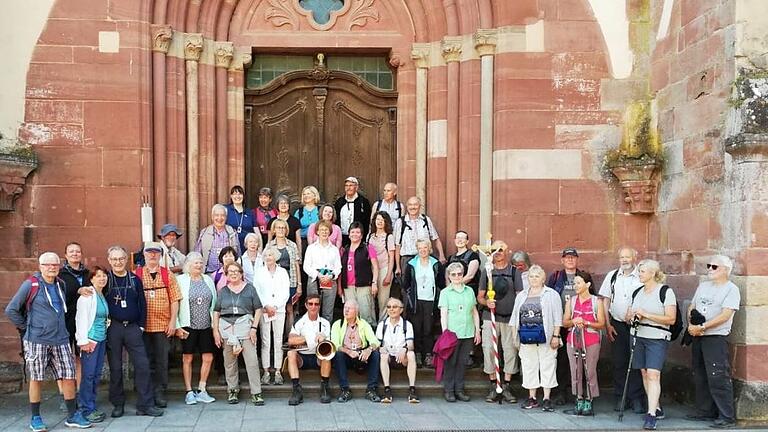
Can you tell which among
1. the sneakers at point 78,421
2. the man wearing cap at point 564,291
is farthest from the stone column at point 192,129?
the man wearing cap at point 564,291

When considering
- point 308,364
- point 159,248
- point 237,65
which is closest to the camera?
point 159,248

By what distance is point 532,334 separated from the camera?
8.77m

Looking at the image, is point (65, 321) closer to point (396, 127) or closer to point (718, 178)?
point (396, 127)

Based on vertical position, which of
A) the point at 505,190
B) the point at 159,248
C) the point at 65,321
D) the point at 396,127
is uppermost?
the point at 396,127

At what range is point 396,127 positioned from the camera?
11.4m

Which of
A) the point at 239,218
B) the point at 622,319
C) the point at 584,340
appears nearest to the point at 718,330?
the point at 622,319

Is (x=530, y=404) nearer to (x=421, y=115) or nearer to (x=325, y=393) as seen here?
(x=325, y=393)

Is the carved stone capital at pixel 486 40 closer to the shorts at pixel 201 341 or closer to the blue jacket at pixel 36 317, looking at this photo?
the shorts at pixel 201 341

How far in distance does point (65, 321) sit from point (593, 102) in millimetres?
6314

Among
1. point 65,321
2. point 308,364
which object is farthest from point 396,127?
point 65,321

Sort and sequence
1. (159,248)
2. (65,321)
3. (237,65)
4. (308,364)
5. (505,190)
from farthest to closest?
(237,65) → (505,190) → (308,364) → (159,248) → (65,321)

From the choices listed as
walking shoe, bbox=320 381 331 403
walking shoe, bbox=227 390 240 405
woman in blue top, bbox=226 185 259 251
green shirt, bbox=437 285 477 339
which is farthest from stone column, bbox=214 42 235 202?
green shirt, bbox=437 285 477 339

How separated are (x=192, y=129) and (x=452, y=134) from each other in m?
3.18

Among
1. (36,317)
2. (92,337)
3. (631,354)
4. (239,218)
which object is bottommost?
(631,354)
